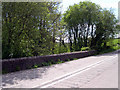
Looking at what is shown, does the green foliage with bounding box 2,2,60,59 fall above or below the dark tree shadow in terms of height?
above

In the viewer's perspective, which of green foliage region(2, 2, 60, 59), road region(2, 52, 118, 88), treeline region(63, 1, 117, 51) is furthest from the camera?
treeline region(63, 1, 117, 51)

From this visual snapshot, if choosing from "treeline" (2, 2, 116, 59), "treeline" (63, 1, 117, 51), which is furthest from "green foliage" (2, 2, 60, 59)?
"treeline" (63, 1, 117, 51)

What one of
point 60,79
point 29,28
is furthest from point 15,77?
point 29,28

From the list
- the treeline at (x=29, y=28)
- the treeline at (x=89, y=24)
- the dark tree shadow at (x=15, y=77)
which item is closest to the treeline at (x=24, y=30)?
the treeline at (x=29, y=28)

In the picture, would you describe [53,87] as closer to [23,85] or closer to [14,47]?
[23,85]

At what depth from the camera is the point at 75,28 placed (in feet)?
103

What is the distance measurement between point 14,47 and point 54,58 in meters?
4.10

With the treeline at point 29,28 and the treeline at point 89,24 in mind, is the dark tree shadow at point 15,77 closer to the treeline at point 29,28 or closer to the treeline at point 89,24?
the treeline at point 29,28

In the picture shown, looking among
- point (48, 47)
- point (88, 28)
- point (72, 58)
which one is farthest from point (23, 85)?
point (88, 28)

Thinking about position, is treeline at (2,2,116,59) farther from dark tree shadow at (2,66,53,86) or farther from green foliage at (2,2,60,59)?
dark tree shadow at (2,66,53,86)

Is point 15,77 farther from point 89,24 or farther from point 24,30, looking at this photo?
point 89,24

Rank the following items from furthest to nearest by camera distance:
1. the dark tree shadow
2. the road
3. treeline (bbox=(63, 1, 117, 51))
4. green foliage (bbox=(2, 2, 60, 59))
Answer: treeline (bbox=(63, 1, 117, 51)) < green foliage (bbox=(2, 2, 60, 59)) < the dark tree shadow < the road

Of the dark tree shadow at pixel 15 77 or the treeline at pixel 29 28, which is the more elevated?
the treeline at pixel 29 28

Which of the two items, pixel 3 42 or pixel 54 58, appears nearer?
pixel 3 42
